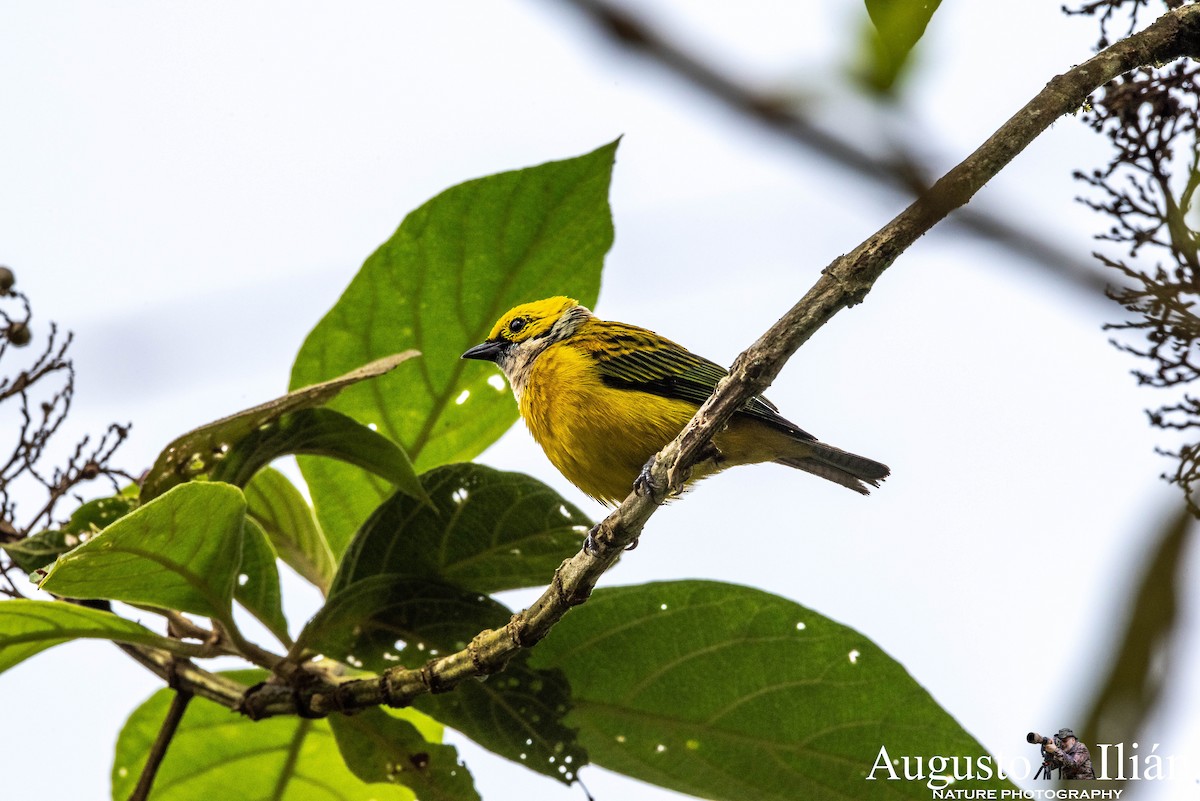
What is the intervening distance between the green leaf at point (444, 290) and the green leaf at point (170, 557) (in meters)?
0.77

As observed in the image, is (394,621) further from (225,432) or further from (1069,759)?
(1069,759)

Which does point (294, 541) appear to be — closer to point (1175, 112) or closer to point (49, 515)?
point (49, 515)

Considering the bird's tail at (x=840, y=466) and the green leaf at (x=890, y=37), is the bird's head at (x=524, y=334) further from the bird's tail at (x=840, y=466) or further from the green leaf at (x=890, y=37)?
the green leaf at (x=890, y=37)

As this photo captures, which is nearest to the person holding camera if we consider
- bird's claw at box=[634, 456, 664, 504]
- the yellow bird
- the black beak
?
bird's claw at box=[634, 456, 664, 504]

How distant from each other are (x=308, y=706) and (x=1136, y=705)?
93.1 inches

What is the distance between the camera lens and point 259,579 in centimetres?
304

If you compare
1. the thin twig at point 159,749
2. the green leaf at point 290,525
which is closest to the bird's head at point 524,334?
the green leaf at point 290,525

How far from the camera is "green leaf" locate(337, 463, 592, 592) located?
2.99m

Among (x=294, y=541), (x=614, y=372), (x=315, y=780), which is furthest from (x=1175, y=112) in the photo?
(x=315, y=780)

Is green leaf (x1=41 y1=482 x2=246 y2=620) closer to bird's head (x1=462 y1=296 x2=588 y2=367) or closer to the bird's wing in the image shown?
bird's head (x1=462 y1=296 x2=588 y2=367)

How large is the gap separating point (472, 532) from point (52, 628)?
3.19 ft

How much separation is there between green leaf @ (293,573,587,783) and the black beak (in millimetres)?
926

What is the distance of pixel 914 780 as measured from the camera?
2.90 metres

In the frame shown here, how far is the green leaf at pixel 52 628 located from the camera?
266 cm
